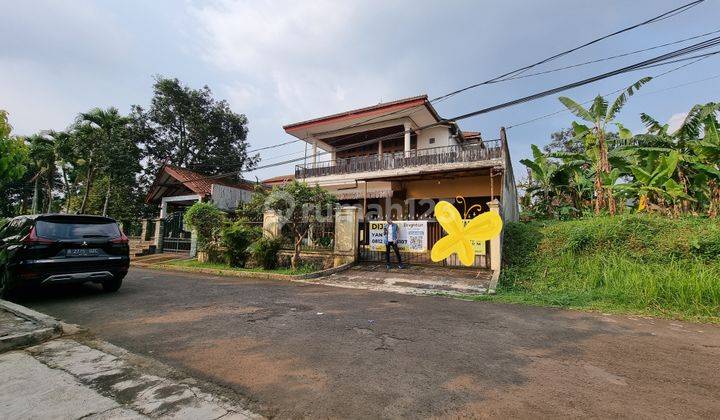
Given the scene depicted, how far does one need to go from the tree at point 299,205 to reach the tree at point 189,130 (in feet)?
51.2

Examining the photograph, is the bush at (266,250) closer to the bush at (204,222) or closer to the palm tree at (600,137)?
the bush at (204,222)

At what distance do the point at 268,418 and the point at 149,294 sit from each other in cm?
565

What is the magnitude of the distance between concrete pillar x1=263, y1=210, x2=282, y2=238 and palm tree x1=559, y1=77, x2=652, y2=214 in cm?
1066

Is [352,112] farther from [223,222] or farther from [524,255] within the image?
[524,255]

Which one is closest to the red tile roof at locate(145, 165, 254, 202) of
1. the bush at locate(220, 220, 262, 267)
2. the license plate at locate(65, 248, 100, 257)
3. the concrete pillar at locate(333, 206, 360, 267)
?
the bush at locate(220, 220, 262, 267)

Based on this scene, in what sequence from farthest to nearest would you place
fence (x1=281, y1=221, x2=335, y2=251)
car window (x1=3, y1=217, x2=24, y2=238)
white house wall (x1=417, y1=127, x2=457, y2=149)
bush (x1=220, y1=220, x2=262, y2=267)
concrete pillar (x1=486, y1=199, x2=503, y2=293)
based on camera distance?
white house wall (x1=417, y1=127, x2=457, y2=149)
fence (x1=281, y1=221, x2=335, y2=251)
bush (x1=220, y1=220, x2=262, y2=267)
concrete pillar (x1=486, y1=199, x2=503, y2=293)
car window (x1=3, y1=217, x2=24, y2=238)

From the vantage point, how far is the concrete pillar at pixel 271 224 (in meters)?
11.1

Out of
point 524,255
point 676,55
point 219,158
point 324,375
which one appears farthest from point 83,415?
point 219,158

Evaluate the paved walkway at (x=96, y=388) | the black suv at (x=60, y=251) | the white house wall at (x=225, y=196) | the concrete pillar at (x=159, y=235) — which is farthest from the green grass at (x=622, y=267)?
the concrete pillar at (x=159, y=235)

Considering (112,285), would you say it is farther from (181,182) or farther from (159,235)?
(181,182)

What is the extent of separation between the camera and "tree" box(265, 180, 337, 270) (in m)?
9.59

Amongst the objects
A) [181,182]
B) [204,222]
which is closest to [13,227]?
[204,222]

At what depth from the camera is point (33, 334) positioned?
11.2 ft

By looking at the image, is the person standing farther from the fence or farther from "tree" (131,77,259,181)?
"tree" (131,77,259,181)
